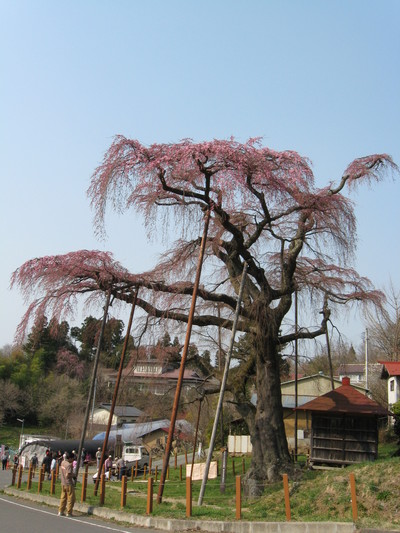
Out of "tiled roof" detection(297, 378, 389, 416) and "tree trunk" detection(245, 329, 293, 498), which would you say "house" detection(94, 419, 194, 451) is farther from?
"tree trunk" detection(245, 329, 293, 498)

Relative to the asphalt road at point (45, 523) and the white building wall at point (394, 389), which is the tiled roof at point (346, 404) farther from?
the white building wall at point (394, 389)

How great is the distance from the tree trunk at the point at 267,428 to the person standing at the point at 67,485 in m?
6.65

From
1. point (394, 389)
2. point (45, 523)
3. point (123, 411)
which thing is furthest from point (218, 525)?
point (123, 411)

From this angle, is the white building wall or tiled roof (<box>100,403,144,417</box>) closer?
the white building wall

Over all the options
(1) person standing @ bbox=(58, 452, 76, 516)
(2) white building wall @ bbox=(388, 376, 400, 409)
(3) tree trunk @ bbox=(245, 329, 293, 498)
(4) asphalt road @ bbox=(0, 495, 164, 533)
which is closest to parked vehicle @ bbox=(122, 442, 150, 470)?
(2) white building wall @ bbox=(388, 376, 400, 409)

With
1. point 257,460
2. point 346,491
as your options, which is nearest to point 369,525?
point 346,491

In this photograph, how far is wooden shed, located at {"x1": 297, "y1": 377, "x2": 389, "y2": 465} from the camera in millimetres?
24203

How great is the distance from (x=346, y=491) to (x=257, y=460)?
6780 mm

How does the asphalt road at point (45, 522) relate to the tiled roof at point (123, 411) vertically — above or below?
below

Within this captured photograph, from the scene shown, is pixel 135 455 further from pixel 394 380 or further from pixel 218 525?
pixel 218 525

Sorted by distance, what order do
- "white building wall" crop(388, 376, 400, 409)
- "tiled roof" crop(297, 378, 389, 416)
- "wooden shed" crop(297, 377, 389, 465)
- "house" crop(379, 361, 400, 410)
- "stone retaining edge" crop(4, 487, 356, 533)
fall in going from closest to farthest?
"stone retaining edge" crop(4, 487, 356, 533) → "tiled roof" crop(297, 378, 389, 416) → "wooden shed" crop(297, 377, 389, 465) → "house" crop(379, 361, 400, 410) → "white building wall" crop(388, 376, 400, 409)

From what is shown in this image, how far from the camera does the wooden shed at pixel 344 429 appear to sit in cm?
2420

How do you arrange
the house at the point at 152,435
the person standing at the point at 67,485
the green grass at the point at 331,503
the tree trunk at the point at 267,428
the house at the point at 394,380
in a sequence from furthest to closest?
the house at the point at 152,435
the house at the point at 394,380
the tree trunk at the point at 267,428
the person standing at the point at 67,485
the green grass at the point at 331,503

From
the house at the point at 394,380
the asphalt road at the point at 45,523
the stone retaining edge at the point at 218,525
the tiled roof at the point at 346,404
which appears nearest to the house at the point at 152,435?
the house at the point at 394,380
